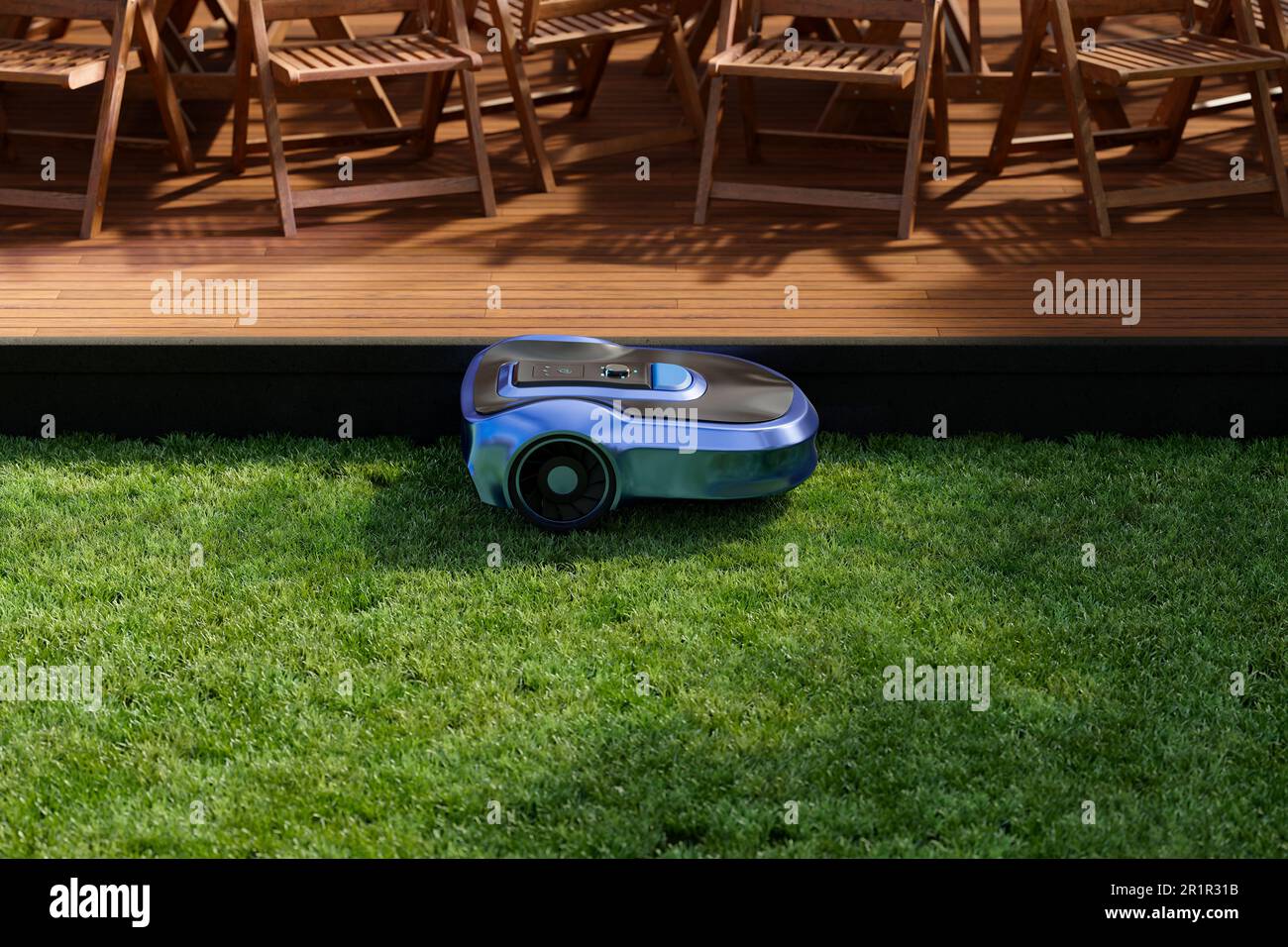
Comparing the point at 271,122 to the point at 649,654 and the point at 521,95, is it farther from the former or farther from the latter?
the point at 649,654

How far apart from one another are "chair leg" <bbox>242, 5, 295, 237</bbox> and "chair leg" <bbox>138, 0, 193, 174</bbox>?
1.55 feet

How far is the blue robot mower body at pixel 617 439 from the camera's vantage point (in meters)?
4.06

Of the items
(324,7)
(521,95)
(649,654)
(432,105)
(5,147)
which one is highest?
(324,7)

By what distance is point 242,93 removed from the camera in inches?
232

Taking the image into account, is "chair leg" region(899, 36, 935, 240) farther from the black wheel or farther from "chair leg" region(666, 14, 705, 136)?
the black wheel

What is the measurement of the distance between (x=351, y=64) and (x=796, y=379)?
6.99 ft

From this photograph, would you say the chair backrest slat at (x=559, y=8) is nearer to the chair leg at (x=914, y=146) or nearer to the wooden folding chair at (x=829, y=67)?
the wooden folding chair at (x=829, y=67)

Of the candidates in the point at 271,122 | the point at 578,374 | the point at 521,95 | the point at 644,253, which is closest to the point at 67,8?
the point at 271,122

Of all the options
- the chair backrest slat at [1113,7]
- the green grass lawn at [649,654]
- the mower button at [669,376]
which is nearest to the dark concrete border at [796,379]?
the green grass lawn at [649,654]

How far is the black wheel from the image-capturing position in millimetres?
4098

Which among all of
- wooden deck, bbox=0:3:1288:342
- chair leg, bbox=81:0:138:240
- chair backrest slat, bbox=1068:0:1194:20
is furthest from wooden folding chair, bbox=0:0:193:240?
chair backrest slat, bbox=1068:0:1194:20

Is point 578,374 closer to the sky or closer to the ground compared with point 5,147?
closer to the sky
